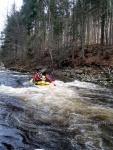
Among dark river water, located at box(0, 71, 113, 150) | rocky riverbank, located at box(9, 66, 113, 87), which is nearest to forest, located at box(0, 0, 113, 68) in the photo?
rocky riverbank, located at box(9, 66, 113, 87)

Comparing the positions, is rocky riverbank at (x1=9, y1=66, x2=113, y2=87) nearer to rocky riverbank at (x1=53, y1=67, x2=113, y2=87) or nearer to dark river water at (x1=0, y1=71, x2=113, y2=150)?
rocky riverbank at (x1=53, y1=67, x2=113, y2=87)

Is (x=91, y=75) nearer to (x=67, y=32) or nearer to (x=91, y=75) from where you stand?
(x=91, y=75)

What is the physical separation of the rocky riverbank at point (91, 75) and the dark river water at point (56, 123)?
20.2 feet

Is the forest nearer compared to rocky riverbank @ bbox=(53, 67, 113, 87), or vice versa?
rocky riverbank @ bbox=(53, 67, 113, 87)

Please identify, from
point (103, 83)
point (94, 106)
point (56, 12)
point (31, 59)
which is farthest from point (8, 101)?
point (31, 59)

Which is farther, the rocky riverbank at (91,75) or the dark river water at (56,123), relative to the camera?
the rocky riverbank at (91,75)

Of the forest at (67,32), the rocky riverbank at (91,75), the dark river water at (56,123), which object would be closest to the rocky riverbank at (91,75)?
the rocky riverbank at (91,75)

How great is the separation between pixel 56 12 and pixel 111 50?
499 inches

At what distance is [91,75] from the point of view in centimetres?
2019

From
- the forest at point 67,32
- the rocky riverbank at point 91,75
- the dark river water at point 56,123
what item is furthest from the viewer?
the forest at point 67,32

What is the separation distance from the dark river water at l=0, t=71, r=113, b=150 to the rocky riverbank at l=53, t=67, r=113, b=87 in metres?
6.17

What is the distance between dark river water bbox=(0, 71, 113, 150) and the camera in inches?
238

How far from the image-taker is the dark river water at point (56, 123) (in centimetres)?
604

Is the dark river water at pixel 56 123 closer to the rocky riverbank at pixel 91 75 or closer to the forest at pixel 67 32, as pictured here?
the rocky riverbank at pixel 91 75
